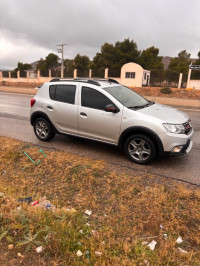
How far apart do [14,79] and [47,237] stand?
4072 centimetres

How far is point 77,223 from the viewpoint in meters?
2.55

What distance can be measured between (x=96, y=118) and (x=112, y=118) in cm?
40

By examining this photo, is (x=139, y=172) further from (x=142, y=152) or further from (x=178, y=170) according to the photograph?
(x=178, y=170)

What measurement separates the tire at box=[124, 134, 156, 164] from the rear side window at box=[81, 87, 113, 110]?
97 centimetres

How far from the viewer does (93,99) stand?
15.6 ft

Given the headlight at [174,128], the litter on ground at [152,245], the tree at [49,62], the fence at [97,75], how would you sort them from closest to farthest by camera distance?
the litter on ground at [152,245] → the headlight at [174,128] → the fence at [97,75] → the tree at [49,62]

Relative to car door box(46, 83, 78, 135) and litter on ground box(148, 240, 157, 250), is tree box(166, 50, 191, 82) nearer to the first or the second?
car door box(46, 83, 78, 135)

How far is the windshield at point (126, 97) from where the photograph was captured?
4.63 meters

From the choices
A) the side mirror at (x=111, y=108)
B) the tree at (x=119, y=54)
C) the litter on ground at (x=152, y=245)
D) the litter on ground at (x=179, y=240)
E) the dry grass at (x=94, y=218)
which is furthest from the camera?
the tree at (x=119, y=54)

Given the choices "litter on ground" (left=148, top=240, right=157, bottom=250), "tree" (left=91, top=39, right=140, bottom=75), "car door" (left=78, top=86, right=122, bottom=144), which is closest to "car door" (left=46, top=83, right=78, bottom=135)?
"car door" (left=78, top=86, right=122, bottom=144)

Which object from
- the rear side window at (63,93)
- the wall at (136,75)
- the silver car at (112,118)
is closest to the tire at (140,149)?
the silver car at (112,118)

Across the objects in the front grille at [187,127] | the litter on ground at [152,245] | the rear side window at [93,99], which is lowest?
the litter on ground at [152,245]

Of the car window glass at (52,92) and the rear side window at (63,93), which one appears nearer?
the rear side window at (63,93)

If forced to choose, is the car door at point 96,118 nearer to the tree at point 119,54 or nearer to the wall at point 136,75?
the wall at point 136,75
